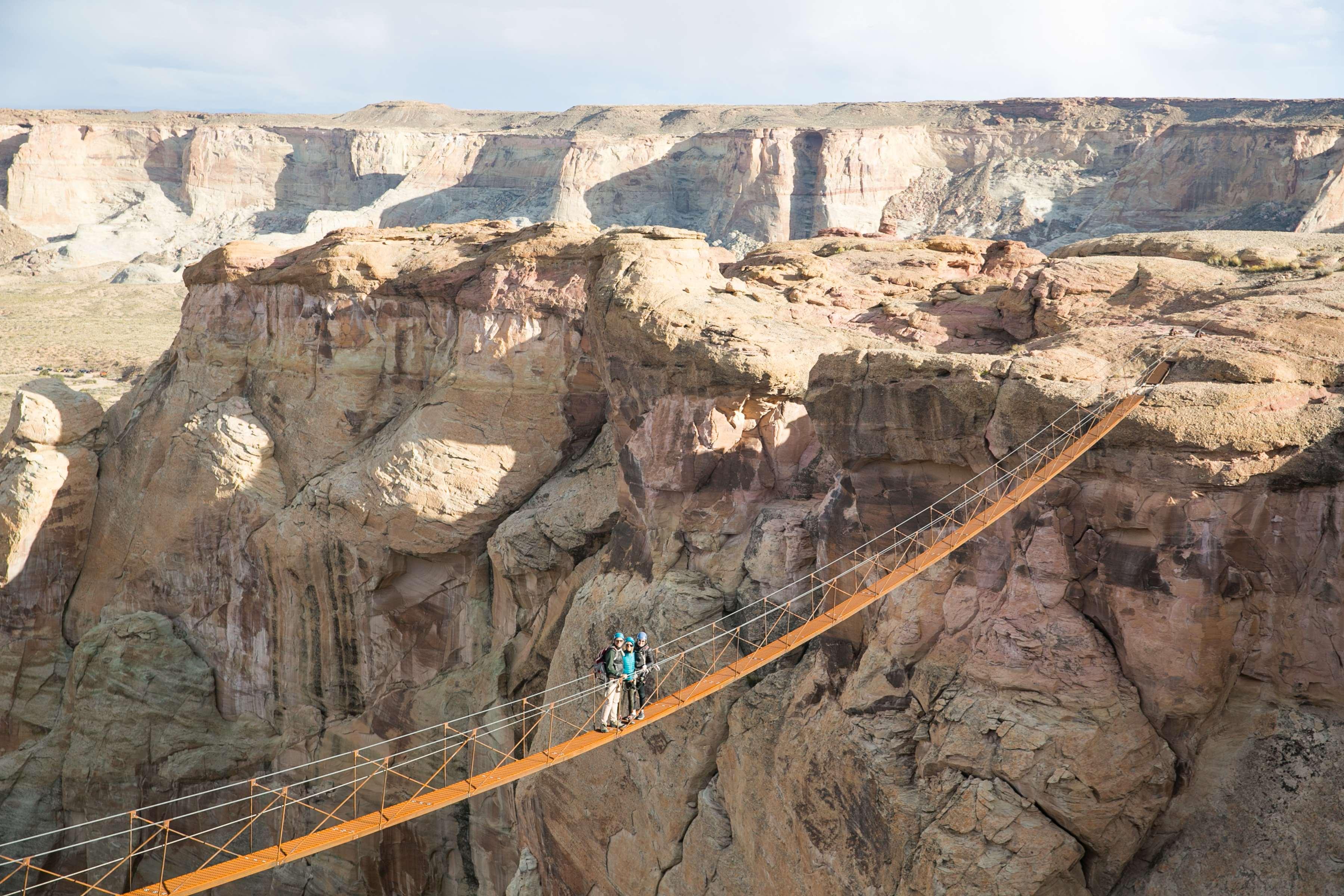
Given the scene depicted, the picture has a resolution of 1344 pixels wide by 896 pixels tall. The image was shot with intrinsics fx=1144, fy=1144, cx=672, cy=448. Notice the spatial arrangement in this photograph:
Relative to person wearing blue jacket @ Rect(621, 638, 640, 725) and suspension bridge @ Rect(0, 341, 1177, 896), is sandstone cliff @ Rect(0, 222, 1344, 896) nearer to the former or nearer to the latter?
suspension bridge @ Rect(0, 341, 1177, 896)

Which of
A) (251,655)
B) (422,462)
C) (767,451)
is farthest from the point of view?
(251,655)

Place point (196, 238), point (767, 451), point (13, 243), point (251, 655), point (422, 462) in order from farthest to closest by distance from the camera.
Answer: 1. point (196, 238)
2. point (13, 243)
3. point (251, 655)
4. point (422, 462)
5. point (767, 451)

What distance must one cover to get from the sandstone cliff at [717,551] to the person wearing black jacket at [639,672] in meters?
1.72

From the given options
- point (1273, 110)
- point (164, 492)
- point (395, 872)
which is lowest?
point (395, 872)

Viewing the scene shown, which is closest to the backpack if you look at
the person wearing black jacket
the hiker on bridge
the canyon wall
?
the hiker on bridge

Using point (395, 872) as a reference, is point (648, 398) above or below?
above

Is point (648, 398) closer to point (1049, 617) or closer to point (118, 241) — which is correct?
point (1049, 617)

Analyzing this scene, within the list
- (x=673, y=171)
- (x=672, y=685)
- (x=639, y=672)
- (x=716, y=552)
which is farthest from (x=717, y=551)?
(x=673, y=171)

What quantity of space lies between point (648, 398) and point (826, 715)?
6824mm

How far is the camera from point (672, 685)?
1694cm

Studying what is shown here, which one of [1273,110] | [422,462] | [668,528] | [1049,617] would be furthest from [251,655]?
[1273,110]

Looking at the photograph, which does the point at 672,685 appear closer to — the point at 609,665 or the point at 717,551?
the point at 717,551

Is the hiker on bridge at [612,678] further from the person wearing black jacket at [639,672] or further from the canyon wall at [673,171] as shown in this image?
the canyon wall at [673,171]

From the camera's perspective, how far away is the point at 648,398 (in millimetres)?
19453
